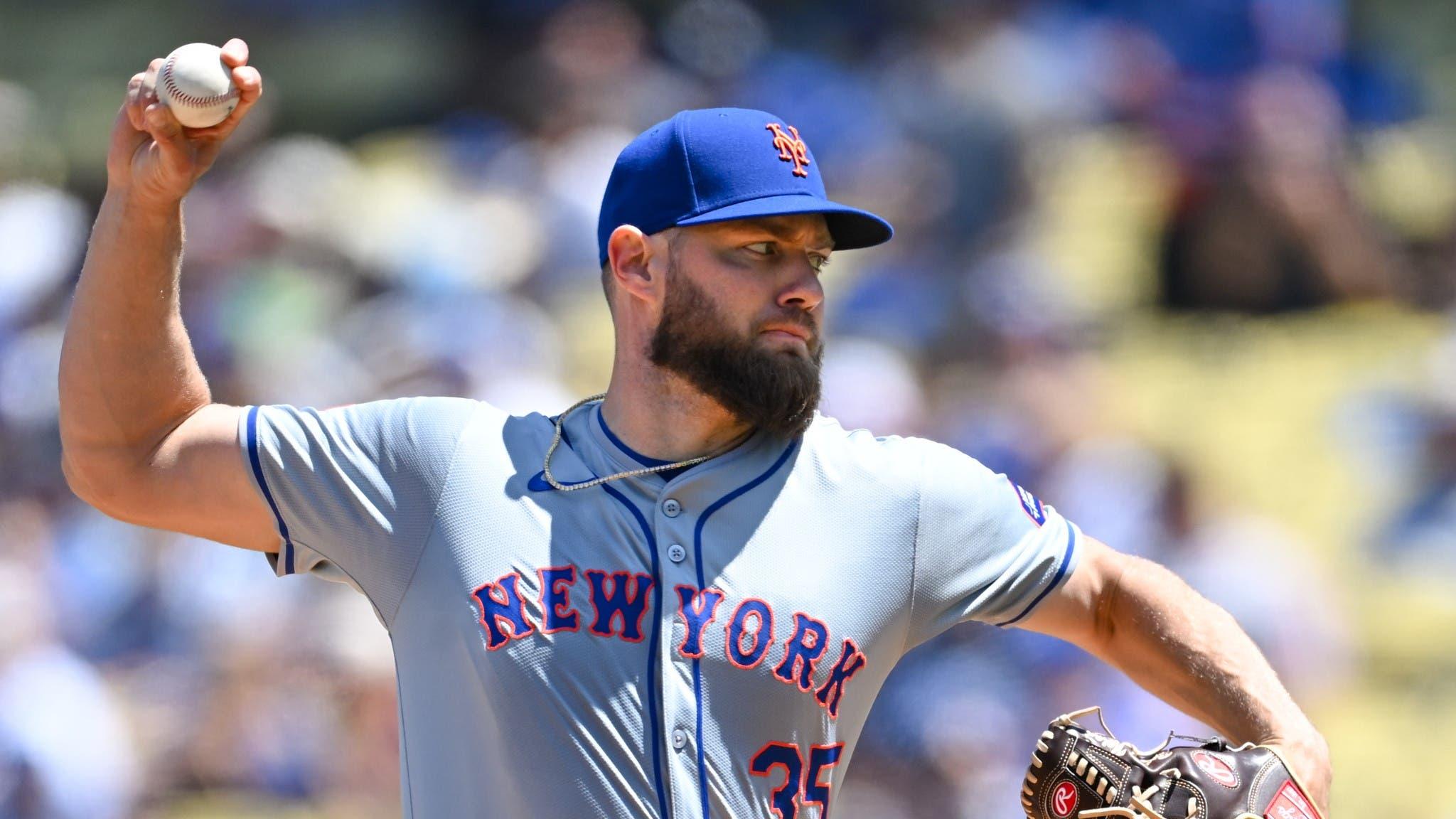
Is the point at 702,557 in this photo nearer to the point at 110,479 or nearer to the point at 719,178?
the point at 719,178

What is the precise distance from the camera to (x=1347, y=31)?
598 centimetres

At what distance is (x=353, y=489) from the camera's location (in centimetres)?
211

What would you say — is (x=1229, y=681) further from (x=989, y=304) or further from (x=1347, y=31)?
(x=1347, y=31)

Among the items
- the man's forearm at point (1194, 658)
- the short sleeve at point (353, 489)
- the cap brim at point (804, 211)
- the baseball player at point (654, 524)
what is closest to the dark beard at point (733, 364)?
the baseball player at point (654, 524)

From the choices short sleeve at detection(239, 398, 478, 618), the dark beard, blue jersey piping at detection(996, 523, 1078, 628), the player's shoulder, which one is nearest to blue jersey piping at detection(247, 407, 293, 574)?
short sleeve at detection(239, 398, 478, 618)

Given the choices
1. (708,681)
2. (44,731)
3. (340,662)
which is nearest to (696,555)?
(708,681)

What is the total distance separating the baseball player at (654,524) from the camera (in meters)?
2.00

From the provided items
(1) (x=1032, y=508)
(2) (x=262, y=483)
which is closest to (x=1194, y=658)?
(1) (x=1032, y=508)

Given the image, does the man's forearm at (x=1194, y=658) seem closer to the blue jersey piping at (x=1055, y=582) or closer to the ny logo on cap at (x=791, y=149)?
the blue jersey piping at (x=1055, y=582)

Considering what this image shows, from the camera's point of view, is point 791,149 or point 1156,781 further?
point 791,149

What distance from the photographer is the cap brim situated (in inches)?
85.4

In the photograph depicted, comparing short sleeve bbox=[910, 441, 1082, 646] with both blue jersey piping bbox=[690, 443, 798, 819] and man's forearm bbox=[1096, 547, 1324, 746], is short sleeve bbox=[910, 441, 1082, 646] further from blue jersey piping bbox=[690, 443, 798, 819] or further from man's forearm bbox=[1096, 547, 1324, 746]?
blue jersey piping bbox=[690, 443, 798, 819]

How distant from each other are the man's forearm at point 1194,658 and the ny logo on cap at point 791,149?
28.6 inches

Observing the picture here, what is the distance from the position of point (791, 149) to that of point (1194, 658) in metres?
0.89
